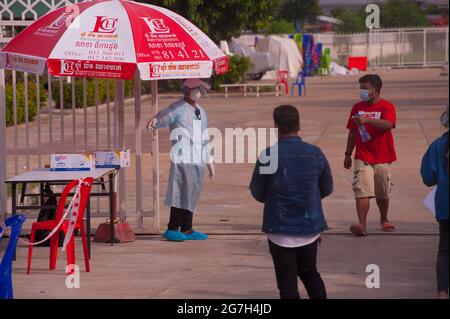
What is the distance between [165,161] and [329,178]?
36.3 feet

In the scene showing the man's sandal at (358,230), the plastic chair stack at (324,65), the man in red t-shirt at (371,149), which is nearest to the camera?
the man in red t-shirt at (371,149)

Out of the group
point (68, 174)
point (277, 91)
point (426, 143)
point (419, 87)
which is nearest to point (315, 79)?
point (419, 87)

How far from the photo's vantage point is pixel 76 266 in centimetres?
948

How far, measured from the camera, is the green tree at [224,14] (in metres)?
37.7

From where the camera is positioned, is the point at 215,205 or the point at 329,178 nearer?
the point at 329,178

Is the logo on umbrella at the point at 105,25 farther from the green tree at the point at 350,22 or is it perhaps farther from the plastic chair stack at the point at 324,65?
the green tree at the point at 350,22

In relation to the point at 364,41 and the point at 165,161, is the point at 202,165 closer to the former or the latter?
the point at 165,161

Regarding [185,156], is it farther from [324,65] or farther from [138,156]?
[324,65]

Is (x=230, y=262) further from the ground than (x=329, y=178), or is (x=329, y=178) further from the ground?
(x=329, y=178)

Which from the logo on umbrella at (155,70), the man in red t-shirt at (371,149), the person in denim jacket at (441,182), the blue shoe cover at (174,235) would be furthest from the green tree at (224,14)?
the person in denim jacket at (441,182)

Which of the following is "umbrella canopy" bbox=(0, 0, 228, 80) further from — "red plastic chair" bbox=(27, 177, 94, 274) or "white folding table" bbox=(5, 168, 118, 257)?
"red plastic chair" bbox=(27, 177, 94, 274)

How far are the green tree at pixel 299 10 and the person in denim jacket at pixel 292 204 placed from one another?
71.7 meters

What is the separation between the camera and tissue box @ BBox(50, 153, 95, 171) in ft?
34.7

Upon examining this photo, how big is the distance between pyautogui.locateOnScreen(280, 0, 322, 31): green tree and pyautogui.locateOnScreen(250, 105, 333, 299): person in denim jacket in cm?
7166
